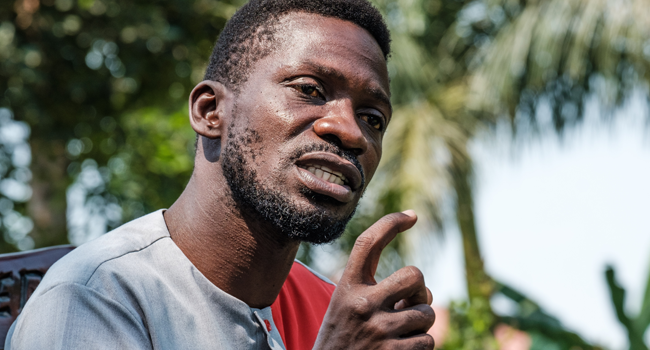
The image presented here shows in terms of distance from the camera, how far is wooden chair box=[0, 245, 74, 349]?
2236 millimetres

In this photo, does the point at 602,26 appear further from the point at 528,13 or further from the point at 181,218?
the point at 181,218

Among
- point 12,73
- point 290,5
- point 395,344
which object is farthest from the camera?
point 12,73

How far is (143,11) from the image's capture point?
19.3 feet

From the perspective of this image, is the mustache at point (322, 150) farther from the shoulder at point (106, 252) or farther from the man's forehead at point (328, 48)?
the shoulder at point (106, 252)

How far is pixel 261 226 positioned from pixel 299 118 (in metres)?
0.35

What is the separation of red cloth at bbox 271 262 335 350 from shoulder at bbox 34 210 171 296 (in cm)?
49

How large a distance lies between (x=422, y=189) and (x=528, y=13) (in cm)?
322

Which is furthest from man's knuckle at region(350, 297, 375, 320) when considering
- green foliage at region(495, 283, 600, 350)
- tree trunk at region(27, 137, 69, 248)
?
green foliage at region(495, 283, 600, 350)

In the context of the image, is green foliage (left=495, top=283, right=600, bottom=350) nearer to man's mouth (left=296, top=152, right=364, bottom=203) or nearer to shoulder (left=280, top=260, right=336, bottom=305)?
shoulder (left=280, top=260, right=336, bottom=305)

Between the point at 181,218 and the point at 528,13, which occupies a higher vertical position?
the point at 528,13

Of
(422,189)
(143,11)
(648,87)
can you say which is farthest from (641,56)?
(143,11)

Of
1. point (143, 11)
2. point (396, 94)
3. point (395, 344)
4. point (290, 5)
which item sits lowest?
point (395, 344)

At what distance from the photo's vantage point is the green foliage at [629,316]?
296 inches

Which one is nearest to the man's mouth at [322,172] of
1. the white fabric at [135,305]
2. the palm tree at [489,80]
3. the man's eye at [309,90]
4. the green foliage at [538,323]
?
the man's eye at [309,90]
